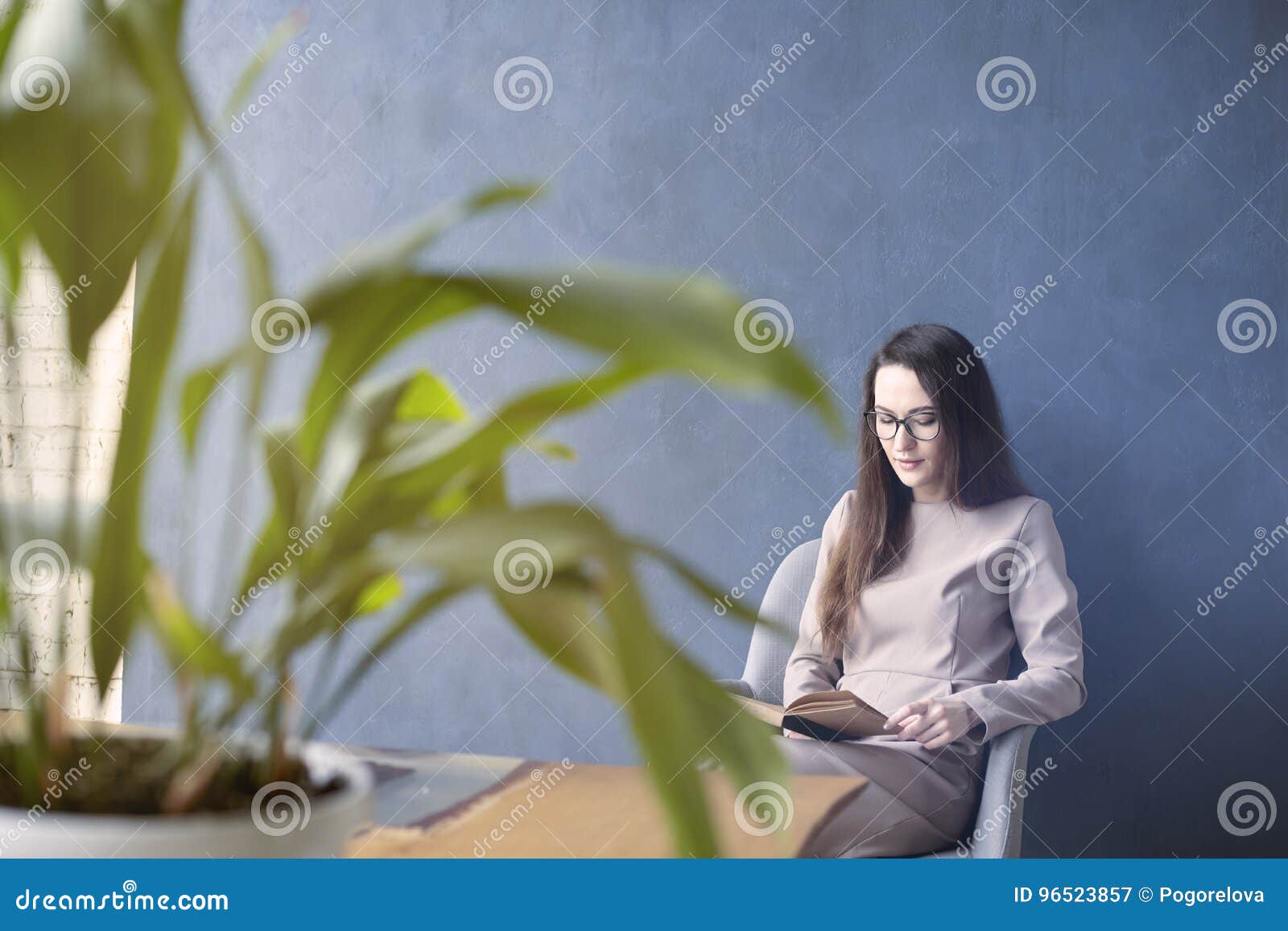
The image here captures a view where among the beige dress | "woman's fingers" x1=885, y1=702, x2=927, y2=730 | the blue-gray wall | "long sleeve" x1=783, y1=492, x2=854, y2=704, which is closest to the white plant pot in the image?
the beige dress

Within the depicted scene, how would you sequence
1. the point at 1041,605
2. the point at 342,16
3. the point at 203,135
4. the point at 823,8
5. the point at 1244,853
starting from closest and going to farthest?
the point at 203,135 → the point at 1041,605 → the point at 1244,853 → the point at 823,8 → the point at 342,16

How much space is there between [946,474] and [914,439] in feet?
0.27

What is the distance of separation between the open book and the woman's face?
1.70 ft

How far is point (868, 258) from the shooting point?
212 cm

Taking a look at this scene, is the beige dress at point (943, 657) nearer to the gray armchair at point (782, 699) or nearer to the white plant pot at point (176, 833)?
the gray armchair at point (782, 699)

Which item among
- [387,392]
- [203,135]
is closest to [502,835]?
[387,392]

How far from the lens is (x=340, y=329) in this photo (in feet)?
1.12

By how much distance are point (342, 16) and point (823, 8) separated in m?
1.11

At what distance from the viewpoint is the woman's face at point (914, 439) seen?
1825 mm

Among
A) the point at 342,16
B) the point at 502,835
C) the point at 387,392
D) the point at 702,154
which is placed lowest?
the point at 502,835

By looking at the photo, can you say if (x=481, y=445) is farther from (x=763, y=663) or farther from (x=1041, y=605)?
(x=763, y=663)

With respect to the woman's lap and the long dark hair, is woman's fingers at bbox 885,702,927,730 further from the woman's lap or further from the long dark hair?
the long dark hair

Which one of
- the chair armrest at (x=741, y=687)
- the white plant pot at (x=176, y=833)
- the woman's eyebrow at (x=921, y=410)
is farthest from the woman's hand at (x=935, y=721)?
the white plant pot at (x=176, y=833)

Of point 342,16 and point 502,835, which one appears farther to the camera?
point 342,16
